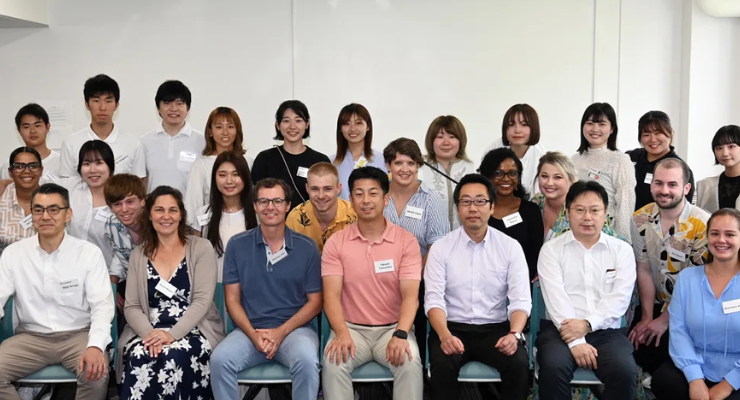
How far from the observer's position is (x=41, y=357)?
3.15 meters

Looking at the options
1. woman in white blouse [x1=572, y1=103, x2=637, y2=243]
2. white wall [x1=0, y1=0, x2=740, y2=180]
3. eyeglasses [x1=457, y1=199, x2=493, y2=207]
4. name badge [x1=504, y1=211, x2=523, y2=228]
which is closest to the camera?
eyeglasses [x1=457, y1=199, x2=493, y2=207]

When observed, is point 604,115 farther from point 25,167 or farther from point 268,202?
point 25,167

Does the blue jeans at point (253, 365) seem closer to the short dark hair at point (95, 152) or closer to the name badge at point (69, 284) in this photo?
the name badge at point (69, 284)

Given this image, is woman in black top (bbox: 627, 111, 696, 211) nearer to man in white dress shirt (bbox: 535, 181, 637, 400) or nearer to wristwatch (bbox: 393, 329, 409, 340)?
man in white dress shirt (bbox: 535, 181, 637, 400)

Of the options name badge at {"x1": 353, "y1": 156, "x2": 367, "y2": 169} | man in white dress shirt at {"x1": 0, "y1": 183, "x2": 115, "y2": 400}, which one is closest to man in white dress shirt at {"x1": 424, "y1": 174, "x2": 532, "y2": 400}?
name badge at {"x1": 353, "y1": 156, "x2": 367, "y2": 169}

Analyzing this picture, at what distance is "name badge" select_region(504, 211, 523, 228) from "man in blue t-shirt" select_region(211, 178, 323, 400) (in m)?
1.13

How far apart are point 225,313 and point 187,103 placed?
1880 mm

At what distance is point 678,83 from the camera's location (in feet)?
19.6

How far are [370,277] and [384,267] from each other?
0.09 metres

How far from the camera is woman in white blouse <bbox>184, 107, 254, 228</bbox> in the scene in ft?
13.3

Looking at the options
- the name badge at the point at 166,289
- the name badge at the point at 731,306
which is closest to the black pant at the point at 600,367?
the name badge at the point at 731,306

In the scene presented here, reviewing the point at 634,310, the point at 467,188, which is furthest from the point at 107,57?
the point at 634,310

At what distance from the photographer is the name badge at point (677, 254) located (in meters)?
3.32

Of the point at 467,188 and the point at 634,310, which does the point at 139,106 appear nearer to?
the point at 467,188
